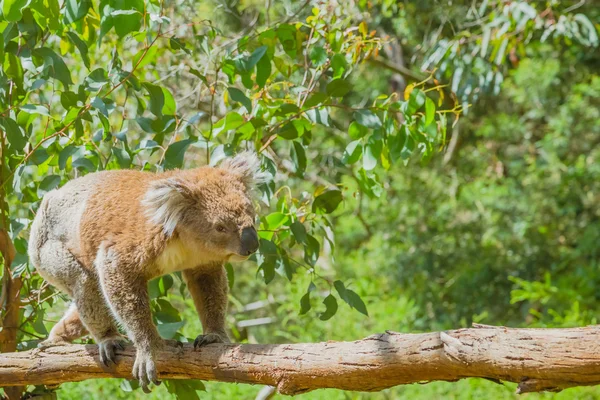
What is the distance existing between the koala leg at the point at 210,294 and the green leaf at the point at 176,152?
1.43 feet

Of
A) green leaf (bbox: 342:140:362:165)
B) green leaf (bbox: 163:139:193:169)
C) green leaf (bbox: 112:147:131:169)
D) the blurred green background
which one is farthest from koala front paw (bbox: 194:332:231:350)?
the blurred green background

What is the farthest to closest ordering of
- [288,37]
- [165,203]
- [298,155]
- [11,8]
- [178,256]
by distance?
[298,155] → [288,37] → [178,256] → [165,203] → [11,8]

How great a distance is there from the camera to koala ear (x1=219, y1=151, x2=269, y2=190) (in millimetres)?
2906

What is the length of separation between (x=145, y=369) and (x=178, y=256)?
41cm

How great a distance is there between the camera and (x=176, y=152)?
310 centimetres

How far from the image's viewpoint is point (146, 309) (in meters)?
2.74

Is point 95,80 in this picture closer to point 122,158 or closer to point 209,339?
point 122,158

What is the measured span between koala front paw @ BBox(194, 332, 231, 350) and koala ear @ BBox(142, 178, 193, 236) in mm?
368

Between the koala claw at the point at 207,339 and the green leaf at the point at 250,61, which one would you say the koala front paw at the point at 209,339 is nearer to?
the koala claw at the point at 207,339

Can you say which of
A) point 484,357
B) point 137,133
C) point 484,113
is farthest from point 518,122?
point 484,357

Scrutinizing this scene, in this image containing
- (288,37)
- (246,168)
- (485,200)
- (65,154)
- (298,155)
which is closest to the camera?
(246,168)

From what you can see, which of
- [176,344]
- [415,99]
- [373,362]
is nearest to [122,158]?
[176,344]

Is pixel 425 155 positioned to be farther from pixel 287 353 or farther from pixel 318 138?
pixel 318 138

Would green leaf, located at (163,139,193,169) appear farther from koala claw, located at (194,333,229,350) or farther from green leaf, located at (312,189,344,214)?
koala claw, located at (194,333,229,350)
